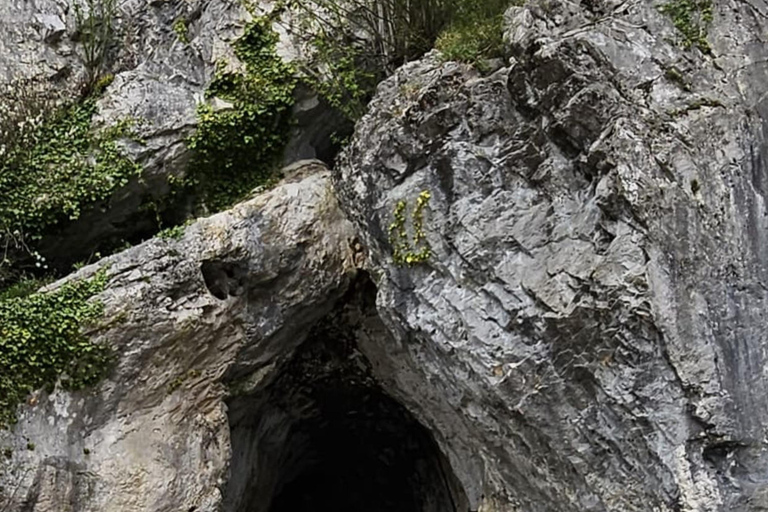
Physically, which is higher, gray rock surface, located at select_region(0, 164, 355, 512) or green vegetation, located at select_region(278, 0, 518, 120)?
green vegetation, located at select_region(278, 0, 518, 120)

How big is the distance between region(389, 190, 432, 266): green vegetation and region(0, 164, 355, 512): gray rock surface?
111 centimetres

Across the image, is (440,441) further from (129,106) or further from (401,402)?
(129,106)

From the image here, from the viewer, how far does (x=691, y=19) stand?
5.32 metres

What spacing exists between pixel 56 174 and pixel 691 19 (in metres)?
5.38

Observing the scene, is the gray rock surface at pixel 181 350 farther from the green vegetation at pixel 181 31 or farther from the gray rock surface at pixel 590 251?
the green vegetation at pixel 181 31

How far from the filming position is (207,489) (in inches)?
241

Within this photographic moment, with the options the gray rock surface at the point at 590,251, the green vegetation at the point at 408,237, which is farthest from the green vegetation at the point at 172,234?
the green vegetation at the point at 408,237

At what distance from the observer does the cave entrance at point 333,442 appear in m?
7.59

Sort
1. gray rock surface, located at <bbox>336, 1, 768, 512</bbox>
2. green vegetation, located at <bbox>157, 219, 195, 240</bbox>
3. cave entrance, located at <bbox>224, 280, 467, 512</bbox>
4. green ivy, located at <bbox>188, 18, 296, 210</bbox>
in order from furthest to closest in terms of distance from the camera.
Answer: cave entrance, located at <bbox>224, 280, 467, 512</bbox> → green ivy, located at <bbox>188, 18, 296, 210</bbox> → green vegetation, located at <bbox>157, 219, 195, 240</bbox> → gray rock surface, located at <bbox>336, 1, 768, 512</bbox>

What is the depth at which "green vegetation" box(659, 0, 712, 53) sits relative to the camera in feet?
17.2

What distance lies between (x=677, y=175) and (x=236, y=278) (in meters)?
3.66

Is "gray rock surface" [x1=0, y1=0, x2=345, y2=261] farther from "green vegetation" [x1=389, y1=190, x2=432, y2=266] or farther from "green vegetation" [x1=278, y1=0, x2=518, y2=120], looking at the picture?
"green vegetation" [x1=389, y1=190, x2=432, y2=266]

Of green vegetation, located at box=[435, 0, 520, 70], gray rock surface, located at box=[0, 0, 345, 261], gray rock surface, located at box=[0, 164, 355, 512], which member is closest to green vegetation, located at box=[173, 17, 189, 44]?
gray rock surface, located at box=[0, 0, 345, 261]

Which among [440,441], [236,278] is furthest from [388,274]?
[440,441]
